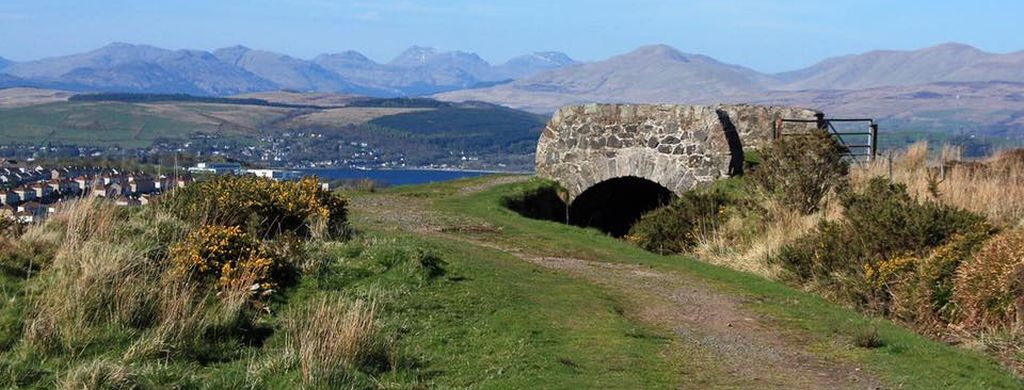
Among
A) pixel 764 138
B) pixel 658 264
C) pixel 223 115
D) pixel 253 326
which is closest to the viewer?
pixel 253 326

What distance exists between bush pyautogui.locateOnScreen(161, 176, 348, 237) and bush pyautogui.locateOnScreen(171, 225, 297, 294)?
4.52 feet

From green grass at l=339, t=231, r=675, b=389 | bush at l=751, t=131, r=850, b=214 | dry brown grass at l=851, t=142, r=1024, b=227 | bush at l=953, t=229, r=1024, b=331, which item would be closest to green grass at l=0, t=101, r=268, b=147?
dry brown grass at l=851, t=142, r=1024, b=227

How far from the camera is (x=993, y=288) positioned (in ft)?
39.3

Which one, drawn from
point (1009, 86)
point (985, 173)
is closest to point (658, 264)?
point (985, 173)

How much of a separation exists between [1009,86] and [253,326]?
189 metres

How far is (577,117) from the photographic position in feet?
85.6

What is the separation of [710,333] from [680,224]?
949cm

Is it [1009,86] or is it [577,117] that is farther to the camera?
[1009,86]

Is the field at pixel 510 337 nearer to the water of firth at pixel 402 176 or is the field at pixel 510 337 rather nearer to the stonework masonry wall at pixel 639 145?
the stonework masonry wall at pixel 639 145

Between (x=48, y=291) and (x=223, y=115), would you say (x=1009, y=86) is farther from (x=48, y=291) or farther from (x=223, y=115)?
(x=48, y=291)

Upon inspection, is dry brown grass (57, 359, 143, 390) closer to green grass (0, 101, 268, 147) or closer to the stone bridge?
the stone bridge

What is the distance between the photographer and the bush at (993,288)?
11.7 meters

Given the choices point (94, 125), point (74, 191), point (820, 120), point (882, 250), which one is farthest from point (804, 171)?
point (94, 125)

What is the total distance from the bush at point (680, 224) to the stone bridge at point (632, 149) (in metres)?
3.15
